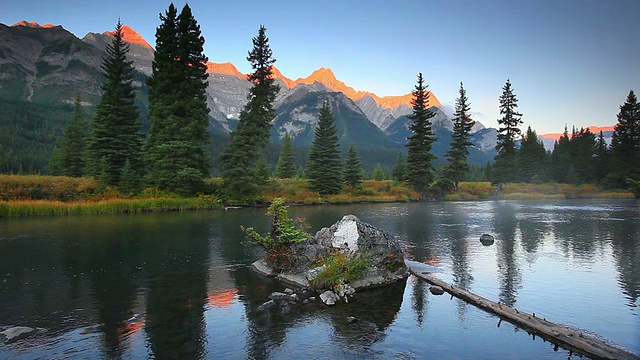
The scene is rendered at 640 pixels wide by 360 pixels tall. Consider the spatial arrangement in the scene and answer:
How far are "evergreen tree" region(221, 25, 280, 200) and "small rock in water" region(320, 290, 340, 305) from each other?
45.2 metres

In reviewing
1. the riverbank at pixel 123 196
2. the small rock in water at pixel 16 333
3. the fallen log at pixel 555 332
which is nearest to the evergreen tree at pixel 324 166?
the riverbank at pixel 123 196

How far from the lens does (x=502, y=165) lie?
90.6 metres

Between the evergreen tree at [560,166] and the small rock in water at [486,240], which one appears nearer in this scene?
the small rock in water at [486,240]

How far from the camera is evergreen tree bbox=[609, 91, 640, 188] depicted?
85812 mm

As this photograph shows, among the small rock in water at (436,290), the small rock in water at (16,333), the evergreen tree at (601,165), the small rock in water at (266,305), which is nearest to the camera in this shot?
the small rock in water at (16,333)

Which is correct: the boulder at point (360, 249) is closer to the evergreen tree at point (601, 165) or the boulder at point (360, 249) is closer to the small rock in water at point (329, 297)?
the small rock in water at point (329, 297)

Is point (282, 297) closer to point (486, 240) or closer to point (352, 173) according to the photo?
point (486, 240)

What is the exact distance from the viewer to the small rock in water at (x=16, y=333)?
36.7ft

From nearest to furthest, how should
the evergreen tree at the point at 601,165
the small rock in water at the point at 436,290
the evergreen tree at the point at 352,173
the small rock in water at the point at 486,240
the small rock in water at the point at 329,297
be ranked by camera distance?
1. the small rock in water at the point at 329,297
2. the small rock in water at the point at 436,290
3. the small rock in water at the point at 486,240
4. the evergreen tree at the point at 352,173
5. the evergreen tree at the point at 601,165

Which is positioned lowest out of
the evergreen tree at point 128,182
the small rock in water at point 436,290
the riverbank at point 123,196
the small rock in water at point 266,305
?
the small rock in water at point 436,290

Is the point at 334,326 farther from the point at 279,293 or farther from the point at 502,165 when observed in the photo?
the point at 502,165

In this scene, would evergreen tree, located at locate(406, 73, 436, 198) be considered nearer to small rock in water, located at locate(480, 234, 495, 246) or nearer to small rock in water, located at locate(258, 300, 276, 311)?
small rock in water, located at locate(480, 234, 495, 246)

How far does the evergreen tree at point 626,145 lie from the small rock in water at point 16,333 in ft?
346

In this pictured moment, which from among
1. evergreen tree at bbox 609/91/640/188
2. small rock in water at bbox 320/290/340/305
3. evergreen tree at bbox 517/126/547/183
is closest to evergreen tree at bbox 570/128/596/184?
evergreen tree at bbox 609/91/640/188
